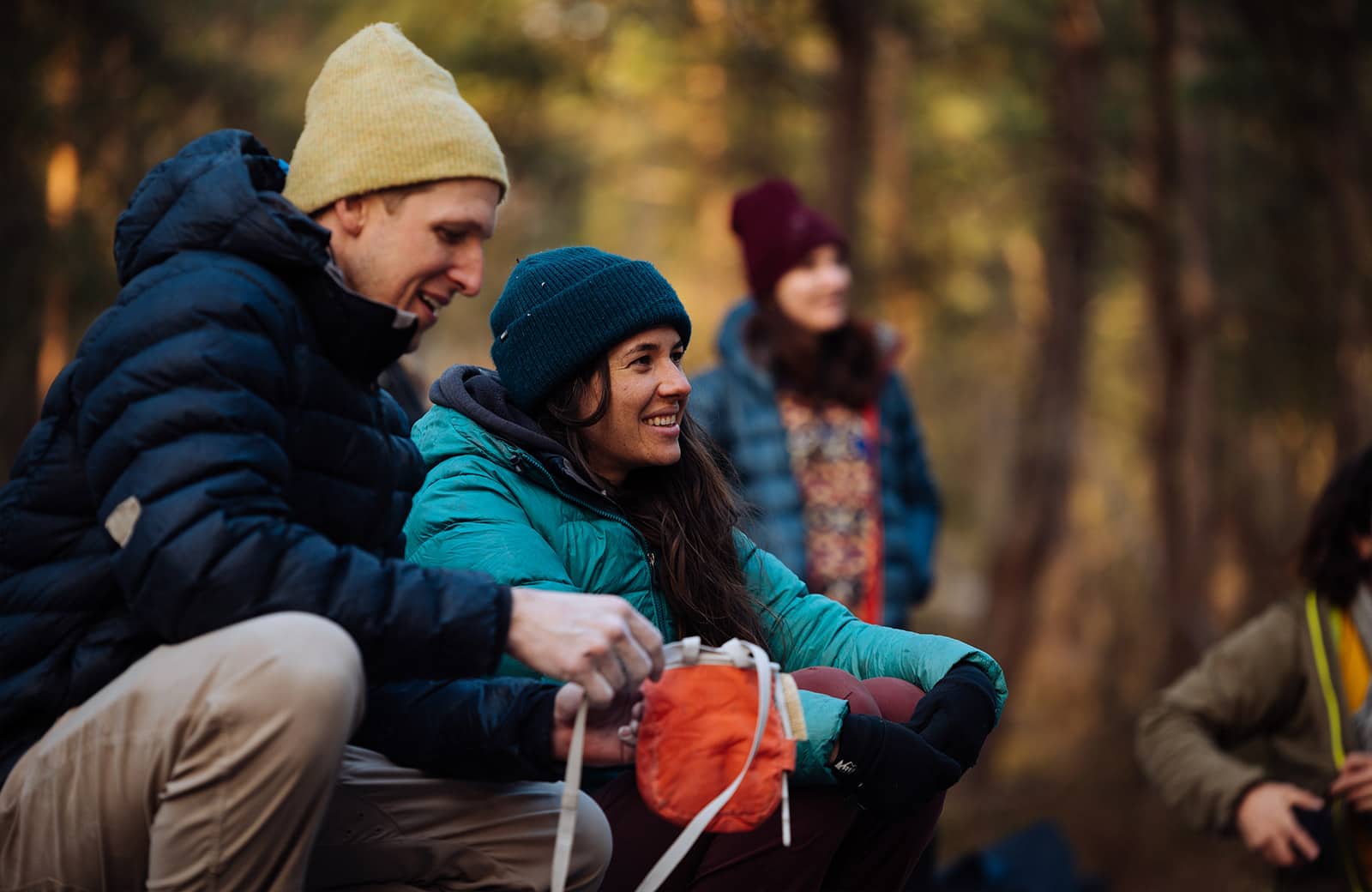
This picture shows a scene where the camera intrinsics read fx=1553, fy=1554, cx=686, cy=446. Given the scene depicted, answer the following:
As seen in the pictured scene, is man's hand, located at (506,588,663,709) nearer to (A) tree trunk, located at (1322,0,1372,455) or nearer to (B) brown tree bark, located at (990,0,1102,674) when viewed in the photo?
(A) tree trunk, located at (1322,0,1372,455)

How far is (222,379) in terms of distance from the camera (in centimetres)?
226

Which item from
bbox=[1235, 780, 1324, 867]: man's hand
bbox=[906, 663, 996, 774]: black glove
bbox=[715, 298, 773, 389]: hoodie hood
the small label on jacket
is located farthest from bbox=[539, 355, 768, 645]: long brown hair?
bbox=[715, 298, 773, 389]: hoodie hood

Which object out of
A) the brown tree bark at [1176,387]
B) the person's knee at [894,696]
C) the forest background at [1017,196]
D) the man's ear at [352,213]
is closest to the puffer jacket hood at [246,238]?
the man's ear at [352,213]

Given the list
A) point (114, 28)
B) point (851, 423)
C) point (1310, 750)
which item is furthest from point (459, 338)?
point (1310, 750)

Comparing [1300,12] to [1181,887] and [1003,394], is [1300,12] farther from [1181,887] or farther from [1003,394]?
[1003,394]

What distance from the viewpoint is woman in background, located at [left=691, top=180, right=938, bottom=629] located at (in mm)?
6020

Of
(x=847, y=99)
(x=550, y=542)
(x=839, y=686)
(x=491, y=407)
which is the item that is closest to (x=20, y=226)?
(x=847, y=99)

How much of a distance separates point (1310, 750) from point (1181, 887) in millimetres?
4238

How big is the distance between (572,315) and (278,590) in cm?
121

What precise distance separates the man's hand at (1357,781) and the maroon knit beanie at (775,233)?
301 centimetres

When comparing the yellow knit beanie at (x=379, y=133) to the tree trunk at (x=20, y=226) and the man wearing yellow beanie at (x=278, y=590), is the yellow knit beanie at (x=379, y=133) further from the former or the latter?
the tree trunk at (x=20, y=226)

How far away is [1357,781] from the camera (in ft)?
13.2

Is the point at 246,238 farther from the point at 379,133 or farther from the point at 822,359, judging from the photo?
the point at 822,359

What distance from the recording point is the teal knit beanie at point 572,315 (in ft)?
10.7
